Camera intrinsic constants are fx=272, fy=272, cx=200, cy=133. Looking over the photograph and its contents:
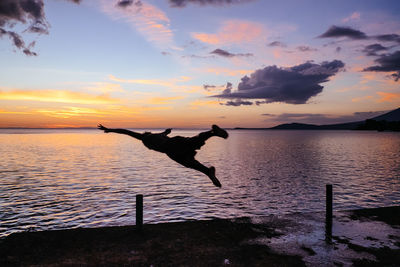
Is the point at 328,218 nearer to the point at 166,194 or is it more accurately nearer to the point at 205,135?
the point at 205,135

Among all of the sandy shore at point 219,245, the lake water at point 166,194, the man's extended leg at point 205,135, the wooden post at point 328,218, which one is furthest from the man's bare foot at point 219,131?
the lake water at point 166,194

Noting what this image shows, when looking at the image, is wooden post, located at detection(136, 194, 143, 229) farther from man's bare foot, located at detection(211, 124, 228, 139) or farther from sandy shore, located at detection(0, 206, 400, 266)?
man's bare foot, located at detection(211, 124, 228, 139)

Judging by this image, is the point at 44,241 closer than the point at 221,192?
Yes

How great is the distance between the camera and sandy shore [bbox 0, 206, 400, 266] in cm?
948

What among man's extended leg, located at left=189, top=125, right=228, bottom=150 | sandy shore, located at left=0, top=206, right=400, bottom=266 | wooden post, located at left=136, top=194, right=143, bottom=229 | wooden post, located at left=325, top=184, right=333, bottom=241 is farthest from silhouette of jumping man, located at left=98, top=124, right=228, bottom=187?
wooden post, located at left=325, top=184, right=333, bottom=241

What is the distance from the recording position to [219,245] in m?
10.8

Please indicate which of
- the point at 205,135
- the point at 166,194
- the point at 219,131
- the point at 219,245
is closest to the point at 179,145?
the point at 205,135

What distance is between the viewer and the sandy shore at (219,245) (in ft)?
31.1

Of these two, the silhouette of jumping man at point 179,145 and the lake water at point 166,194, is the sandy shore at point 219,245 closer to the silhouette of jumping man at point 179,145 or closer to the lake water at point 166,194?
the silhouette of jumping man at point 179,145

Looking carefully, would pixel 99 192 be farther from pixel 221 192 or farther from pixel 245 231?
pixel 245 231

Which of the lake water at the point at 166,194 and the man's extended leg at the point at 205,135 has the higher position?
the man's extended leg at the point at 205,135

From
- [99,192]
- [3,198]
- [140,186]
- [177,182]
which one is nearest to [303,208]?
[177,182]

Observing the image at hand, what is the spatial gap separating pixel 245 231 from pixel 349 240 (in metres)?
4.28

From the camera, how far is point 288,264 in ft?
30.1
